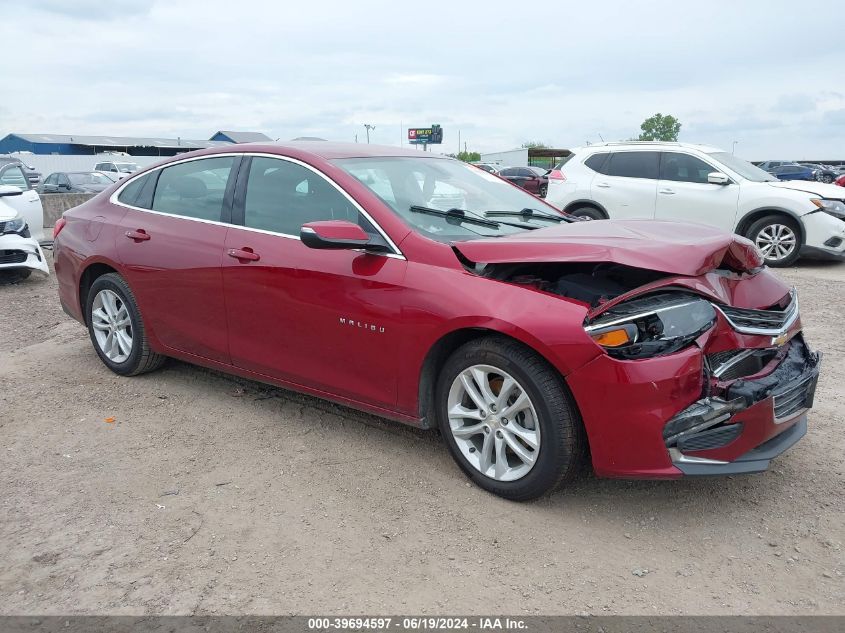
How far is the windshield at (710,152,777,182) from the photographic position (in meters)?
9.73

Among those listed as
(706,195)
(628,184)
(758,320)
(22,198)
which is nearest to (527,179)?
(628,184)

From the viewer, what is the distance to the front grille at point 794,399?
2.96 m

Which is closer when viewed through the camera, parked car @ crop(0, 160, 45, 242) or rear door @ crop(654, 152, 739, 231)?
rear door @ crop(654, 152, 739, 231)

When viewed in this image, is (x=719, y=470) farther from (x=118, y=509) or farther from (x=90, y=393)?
(x=90, y=393)

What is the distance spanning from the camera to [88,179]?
21.5m

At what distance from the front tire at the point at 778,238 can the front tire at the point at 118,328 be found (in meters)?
7.94

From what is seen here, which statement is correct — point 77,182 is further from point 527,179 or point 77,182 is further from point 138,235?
point 138,235

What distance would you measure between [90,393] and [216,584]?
2563 millimetres

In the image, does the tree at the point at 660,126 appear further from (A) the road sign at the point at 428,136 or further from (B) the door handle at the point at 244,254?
(B) the door handle at the point at 244,254

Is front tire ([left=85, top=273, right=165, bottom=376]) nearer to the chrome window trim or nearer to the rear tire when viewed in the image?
the chrome window trim

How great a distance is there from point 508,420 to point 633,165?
8.20m

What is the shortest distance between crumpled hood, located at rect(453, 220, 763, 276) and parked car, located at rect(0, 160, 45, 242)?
820cm

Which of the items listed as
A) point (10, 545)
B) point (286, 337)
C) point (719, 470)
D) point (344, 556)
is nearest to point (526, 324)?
point (719, 470)

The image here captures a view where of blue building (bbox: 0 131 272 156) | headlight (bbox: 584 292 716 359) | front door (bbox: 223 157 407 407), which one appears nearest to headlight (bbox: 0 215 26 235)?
front door (bbox: 223 157 407 407)
